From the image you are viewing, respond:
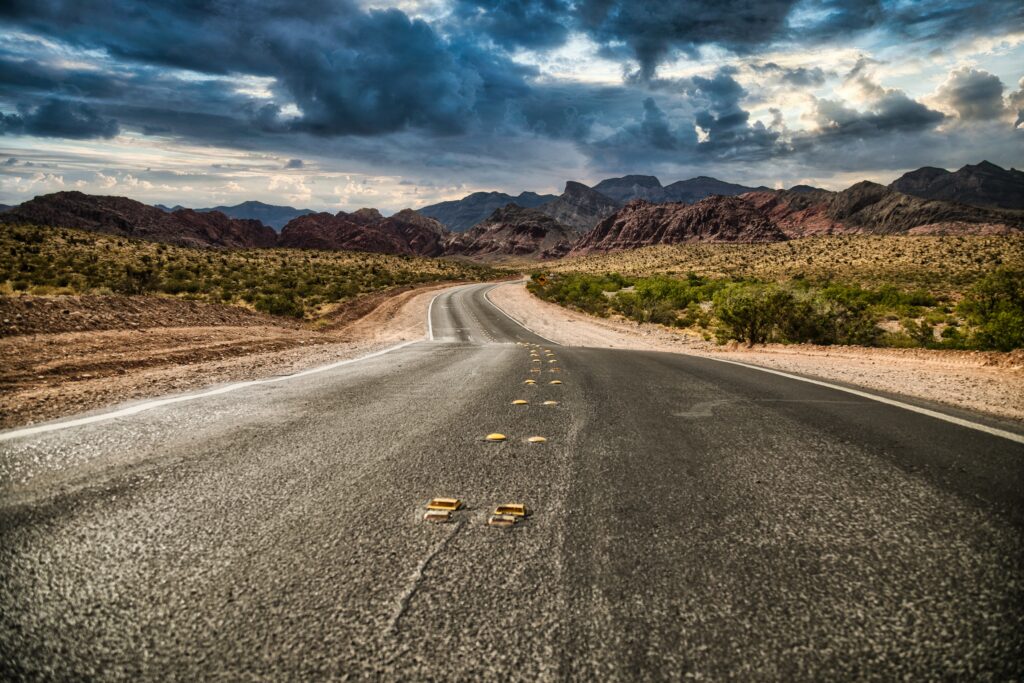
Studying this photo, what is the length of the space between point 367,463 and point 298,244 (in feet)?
649

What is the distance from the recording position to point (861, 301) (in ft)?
77.5

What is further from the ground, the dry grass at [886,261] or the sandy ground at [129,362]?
the dry grass at [886,261]

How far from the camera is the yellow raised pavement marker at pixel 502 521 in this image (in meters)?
2.20

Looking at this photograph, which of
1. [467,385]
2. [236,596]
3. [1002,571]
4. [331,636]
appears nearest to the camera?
[331,636]

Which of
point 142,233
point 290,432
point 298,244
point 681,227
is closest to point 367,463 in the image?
point 290,432

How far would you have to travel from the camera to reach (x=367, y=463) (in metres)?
3.03

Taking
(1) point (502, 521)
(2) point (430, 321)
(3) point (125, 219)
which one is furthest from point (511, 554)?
(3) point (125, 219)

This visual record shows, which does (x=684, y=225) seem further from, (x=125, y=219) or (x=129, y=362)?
(x=129, y=362)

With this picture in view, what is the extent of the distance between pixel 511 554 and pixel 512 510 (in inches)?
15.0

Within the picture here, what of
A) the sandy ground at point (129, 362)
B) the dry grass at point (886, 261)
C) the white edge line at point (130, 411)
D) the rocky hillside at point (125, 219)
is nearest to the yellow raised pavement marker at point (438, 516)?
the white edge line at point (130, 411)

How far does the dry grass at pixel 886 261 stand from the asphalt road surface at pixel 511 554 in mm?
39938

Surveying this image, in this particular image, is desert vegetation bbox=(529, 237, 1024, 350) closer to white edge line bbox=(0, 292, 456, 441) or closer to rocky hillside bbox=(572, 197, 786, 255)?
white edge line bbox=(0, 292, 456, 441)

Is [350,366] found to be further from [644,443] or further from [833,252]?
[833,252]

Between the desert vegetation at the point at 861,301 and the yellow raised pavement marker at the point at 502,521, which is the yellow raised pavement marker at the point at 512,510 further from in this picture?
the desert vegetation at the point at 861,301
